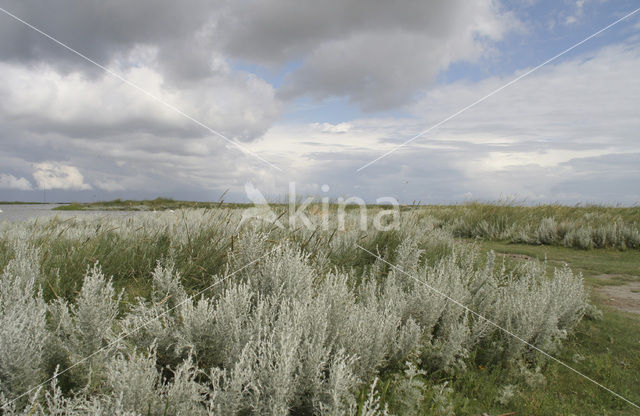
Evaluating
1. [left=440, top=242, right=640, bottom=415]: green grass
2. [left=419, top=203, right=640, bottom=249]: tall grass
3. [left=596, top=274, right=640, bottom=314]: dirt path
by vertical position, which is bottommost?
[left=440, top=242, right=640, bottom=415]: green grass

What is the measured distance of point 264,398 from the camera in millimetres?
2373

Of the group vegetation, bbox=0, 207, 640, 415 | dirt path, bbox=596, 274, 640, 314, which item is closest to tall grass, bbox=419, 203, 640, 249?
dirt path, bbox=596, 274, 640, 314

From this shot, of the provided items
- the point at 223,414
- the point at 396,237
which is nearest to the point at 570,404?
the point at 223,414

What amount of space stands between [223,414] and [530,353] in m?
3.26

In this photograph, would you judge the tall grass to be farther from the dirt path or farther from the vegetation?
the vegetation

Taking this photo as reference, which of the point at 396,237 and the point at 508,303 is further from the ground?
the point at 396,237

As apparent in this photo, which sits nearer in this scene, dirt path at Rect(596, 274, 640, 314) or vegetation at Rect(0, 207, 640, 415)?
vegetation at Rect(0, 207, 640, 415)

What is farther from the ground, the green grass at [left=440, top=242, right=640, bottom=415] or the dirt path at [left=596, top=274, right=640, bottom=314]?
the dirt path at [left=596, top=274, right=640, bottom=314]

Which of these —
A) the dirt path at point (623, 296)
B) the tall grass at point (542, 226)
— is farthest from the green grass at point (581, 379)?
the tall grass at point (542, 226)

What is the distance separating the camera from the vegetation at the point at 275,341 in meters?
2.40

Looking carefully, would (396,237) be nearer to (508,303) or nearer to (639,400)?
(508,303)

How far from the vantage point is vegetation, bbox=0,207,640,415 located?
7.87ft

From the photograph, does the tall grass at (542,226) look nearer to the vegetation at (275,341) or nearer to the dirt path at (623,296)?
the dirt path at (623,296)

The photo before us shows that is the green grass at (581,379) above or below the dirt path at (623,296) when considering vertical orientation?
below
